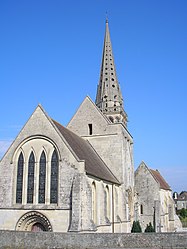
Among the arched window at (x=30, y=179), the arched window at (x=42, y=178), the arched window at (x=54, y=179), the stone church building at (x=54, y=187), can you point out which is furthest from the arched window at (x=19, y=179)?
the arched window at (x=54, y=179)

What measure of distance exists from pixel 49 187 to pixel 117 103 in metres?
19.4

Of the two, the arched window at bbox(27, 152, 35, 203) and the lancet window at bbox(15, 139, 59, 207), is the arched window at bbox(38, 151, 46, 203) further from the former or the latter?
the arched window at bbox(27, 152, 35, 203)

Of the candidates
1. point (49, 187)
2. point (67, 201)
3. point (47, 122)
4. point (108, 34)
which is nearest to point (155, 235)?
point (67, 201)

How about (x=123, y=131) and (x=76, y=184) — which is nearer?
(x=76, y=184)

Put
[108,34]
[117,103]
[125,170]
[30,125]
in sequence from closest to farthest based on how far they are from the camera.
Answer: [30,125] < [125,170] < [117,103] < [108,34]

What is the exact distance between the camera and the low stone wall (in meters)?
16.6

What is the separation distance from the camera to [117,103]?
39.7 m

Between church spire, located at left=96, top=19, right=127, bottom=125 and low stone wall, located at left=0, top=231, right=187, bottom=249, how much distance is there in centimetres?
2213

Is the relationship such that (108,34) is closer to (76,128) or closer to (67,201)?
(76,128)

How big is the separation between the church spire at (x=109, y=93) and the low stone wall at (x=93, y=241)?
72.6 ft

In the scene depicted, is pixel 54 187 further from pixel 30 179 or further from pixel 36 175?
pixel 30 179

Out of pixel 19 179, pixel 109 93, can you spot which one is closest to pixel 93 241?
pixel 19 179

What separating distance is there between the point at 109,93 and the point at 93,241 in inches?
982

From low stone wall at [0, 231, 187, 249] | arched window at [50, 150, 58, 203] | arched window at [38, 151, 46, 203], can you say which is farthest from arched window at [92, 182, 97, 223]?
low stone wall at [0, 231, 187, 249]
